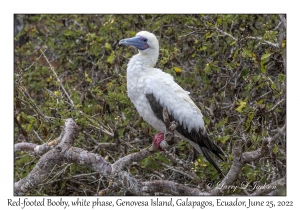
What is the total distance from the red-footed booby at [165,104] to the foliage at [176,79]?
17 cm

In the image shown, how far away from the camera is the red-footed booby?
15.4 ft

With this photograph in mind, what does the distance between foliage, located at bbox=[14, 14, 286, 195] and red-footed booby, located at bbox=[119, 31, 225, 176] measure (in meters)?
0.17

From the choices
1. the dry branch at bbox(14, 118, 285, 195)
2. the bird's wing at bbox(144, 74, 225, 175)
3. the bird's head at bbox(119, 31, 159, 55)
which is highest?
the bird's head at bbox(119, 31, 159, 55)

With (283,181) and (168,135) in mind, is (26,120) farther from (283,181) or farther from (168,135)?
(283,181)

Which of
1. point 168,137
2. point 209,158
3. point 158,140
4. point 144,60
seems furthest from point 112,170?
point 144,60

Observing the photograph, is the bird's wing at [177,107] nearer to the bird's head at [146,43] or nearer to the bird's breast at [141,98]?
the bird's breast at [141,98]

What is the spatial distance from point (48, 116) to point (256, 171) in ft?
7.00

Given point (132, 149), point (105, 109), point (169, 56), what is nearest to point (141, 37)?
point (169, 56)

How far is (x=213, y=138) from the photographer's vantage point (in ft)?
17.0

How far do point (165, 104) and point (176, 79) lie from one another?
24.6 inches

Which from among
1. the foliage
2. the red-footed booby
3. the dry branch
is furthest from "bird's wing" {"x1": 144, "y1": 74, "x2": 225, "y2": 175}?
the dry branch

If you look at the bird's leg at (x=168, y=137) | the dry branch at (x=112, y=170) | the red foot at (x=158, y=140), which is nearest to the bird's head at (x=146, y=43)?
the red foot at (x=158, y=140)

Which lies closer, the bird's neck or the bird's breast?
the bird's breast

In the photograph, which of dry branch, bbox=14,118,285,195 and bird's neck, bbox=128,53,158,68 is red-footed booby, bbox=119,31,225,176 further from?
dry branch, bbox=14,118,285,195
